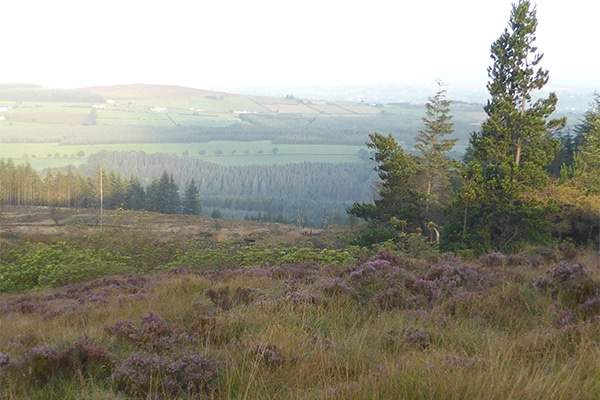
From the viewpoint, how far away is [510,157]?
2127 centimetres

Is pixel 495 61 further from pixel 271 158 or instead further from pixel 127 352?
pixel 271 158

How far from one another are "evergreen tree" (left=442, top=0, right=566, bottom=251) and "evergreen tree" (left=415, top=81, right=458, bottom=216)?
4871 millimetres

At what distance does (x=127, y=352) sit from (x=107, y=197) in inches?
2690

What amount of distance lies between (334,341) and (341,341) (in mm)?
66

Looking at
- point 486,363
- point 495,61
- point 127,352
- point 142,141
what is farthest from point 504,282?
point 142,141

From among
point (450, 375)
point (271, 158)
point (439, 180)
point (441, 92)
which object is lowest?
point (271, 158)

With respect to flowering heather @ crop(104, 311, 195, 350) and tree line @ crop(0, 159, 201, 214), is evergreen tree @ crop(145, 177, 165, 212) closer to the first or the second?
tree line @ crop(0, 159, 201, 214)

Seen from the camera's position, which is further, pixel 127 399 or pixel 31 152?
pixel 31 152

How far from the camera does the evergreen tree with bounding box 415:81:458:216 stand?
2702cm

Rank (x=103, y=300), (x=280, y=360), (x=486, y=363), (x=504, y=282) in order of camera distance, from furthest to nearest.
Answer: (x=103, y=300) < (x=504, y=282) < (x=280, y=360) < (x=486, y=363)

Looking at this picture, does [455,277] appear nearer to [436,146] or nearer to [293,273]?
[293,273]

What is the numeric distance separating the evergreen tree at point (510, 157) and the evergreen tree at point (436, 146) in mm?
4871

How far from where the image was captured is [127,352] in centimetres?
420

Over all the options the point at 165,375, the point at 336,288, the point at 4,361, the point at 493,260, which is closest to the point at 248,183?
the point at 493,260
